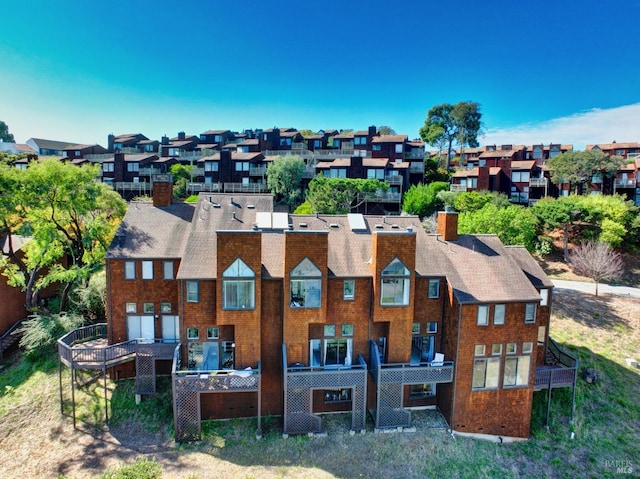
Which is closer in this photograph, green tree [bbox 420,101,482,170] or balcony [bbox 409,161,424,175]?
balcony [bbox 409,161,424,175]

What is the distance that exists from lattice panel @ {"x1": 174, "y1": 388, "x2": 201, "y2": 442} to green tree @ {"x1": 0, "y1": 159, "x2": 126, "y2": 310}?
1161 centimetres

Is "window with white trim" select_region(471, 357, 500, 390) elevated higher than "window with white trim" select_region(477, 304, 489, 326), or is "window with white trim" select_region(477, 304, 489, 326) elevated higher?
"window with white trim" select_region(477, 304, 489, 326)

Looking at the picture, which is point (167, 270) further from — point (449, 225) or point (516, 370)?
point (516, 370)

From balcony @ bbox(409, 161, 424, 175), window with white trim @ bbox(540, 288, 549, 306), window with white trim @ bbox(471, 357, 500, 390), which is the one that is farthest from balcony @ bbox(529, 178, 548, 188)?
window with white trim @ bbox(471, 357, 500, 390)

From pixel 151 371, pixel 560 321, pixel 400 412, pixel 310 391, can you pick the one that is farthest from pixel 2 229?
pixel 560 321

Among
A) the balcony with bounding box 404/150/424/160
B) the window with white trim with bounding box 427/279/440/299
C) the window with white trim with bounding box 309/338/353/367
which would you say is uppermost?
the balcony with bounding box 404/150/424/160

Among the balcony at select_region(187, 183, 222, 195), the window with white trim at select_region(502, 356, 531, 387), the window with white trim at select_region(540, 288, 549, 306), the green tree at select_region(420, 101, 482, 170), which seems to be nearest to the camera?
the window with white trim at select_region(502, 356, 531, 387)

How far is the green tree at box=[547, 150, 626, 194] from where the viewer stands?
4584 cm

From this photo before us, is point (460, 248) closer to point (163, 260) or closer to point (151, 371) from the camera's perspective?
point (163, 260)

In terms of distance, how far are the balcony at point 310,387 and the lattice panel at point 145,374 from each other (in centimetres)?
754

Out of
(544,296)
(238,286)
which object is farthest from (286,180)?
(544,296)

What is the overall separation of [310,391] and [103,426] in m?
11.0

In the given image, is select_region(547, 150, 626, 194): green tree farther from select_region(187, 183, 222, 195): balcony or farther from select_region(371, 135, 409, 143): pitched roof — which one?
select_region(187, 183, 222, 195): balcony

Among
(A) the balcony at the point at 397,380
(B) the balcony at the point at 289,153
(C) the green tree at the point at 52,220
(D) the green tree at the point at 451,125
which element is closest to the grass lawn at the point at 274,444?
(A) the balcony at the point at 397,380
